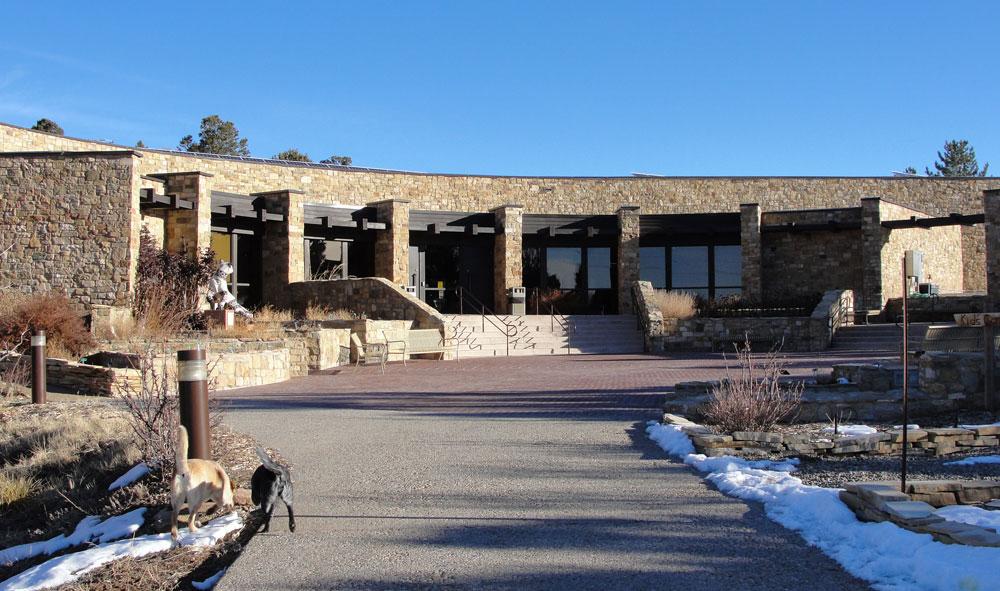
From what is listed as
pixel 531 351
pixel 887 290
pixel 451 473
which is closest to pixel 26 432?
pixel 451 473

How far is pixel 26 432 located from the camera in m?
10.1

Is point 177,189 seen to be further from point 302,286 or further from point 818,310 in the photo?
point 818,310

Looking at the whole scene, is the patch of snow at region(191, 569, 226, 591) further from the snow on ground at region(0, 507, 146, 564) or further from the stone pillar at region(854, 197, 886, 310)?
the stone pillar at region(854, 197, 886, 310)

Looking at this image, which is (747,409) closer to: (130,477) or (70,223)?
(130,477)

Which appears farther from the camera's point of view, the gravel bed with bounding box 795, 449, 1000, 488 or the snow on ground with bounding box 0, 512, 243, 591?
the gravel bed with bounding box 795, 449, 1000, 488

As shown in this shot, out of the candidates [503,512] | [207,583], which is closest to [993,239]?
[503,512]

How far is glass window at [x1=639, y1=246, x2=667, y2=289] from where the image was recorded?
33.0 m

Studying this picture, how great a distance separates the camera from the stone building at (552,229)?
1055 inches

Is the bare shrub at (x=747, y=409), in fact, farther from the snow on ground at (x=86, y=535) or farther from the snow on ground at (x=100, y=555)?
the snow on ground at (x=86, y=535)

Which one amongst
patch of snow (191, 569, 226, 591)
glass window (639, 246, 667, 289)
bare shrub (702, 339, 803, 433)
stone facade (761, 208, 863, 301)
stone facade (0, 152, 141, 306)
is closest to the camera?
patch of snow (191, 569, 226, 591)

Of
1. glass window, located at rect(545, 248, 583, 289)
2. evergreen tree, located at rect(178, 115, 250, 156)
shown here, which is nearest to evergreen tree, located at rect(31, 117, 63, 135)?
evergreen tree, located at rect(178, 115, 250, 156)

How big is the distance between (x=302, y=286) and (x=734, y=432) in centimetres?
1935

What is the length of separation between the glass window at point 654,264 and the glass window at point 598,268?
52.5 inches

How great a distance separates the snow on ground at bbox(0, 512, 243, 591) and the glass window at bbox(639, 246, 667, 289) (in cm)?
2834
